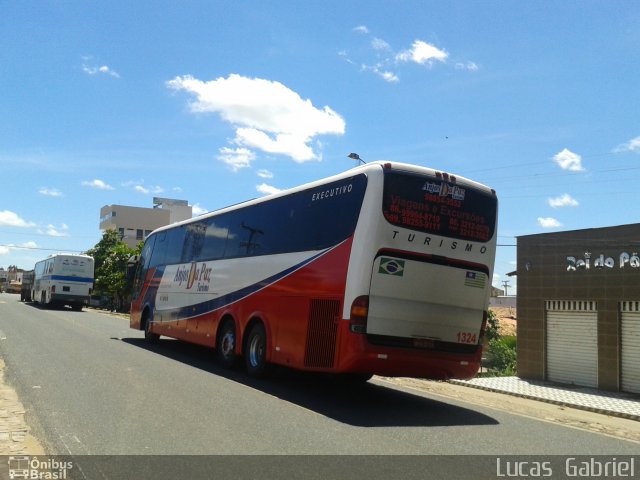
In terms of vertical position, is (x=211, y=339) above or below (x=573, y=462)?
above

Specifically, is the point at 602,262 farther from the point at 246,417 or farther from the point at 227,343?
the point at 246,417

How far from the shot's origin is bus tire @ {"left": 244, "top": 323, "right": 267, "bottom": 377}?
11961mm

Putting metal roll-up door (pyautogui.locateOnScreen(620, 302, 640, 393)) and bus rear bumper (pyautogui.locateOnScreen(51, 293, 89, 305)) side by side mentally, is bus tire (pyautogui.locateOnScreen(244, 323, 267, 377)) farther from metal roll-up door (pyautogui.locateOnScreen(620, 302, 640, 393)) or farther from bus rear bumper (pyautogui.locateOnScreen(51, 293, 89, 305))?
bus rear bumper (pyautogui.locateOnScreen(51, 293, 89, 305))

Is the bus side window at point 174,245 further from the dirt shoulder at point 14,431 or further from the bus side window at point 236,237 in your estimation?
the dirt shoulder at point 14,431

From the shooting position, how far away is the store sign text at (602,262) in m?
15.3

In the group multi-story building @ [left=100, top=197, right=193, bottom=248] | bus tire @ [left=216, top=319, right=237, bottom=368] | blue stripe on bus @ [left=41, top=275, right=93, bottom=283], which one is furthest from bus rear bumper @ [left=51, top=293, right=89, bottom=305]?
multi-story building @ [left=100, top=197, right=193, bottom=248]

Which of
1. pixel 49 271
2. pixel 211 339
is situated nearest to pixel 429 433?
pixel 211 339

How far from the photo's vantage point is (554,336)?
1764 cm

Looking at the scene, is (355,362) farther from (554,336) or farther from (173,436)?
(554,336)

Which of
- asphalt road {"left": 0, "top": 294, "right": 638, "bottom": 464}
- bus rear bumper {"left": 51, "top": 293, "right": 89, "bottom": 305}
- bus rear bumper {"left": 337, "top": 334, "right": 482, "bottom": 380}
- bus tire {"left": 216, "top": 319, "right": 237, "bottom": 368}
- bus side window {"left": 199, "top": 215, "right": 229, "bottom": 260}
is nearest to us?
asphalt road {"left": 0, "top": 294, "right": 638, "bottom": 464}

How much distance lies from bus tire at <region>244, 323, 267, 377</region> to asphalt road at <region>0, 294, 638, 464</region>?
0.25 meters

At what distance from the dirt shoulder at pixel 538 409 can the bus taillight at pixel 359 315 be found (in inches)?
147

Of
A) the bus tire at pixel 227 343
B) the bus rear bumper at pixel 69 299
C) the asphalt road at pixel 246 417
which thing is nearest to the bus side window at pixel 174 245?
the bus tire at pixel 227 343

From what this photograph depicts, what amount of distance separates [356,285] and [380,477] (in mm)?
3784
